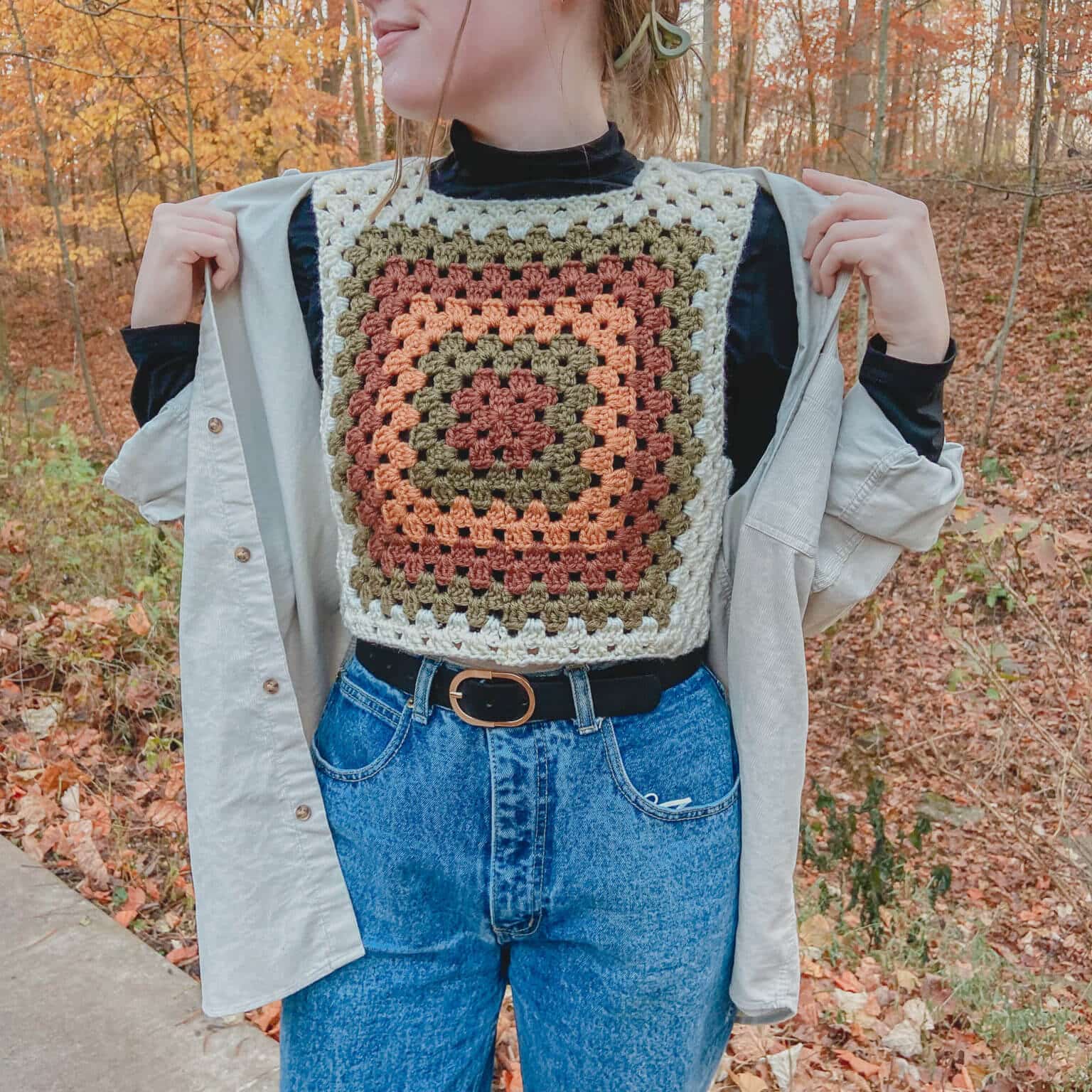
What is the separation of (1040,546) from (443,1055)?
691cm

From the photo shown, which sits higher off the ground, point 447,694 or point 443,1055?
point 447,694

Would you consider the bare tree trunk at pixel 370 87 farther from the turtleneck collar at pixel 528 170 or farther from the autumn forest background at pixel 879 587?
the turtleneck collar at pixel 528 170

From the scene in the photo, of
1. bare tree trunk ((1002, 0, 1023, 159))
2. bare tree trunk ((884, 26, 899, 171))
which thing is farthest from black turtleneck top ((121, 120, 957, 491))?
bare tree trunk ((884, 26, 899, 171))

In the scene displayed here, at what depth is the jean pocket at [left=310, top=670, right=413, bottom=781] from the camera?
4.10 feet

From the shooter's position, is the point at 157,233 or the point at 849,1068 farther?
the point at 849,1068

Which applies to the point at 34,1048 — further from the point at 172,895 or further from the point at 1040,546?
the point at 1040,546

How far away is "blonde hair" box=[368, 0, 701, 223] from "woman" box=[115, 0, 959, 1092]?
0.01 m

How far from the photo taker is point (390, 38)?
1197 millimetres

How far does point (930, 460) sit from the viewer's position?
1.20m

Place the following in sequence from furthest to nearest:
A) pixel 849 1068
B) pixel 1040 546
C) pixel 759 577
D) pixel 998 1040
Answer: pixel 1040 546, pixel 998 1040, pixel 849 1068, pixel 759 577

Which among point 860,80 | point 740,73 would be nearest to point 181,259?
point 740,73

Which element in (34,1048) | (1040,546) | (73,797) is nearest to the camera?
(34,1048)

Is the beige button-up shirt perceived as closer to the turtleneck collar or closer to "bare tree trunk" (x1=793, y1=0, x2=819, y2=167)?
the turtleneck collar

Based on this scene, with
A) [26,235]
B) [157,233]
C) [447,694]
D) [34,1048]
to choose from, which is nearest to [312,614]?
[447,694]
